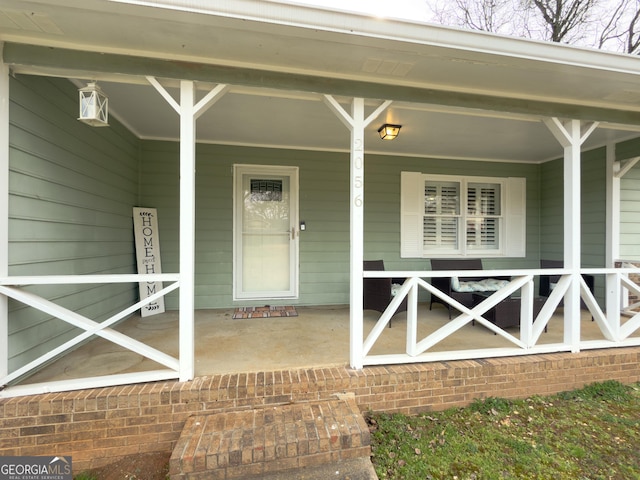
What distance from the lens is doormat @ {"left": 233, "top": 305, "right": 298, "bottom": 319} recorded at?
3.93 m

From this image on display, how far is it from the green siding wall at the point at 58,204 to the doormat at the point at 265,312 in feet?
4.68

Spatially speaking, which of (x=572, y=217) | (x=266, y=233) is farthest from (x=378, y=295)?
(x=572, y=217)

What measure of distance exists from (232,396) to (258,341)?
0.85 m

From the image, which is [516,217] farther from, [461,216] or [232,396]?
[232,396]

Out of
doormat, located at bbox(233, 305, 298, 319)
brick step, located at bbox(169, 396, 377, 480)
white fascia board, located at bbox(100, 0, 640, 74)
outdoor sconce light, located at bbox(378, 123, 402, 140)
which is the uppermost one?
white fascia board, located at bbox(100, 0, 640, 74)

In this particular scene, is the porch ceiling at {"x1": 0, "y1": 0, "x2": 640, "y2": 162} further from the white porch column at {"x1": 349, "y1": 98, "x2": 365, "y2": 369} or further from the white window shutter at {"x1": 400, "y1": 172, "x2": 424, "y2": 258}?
the white window shutter at {"x1": 400, "y1": 172, "x2": 424, "y2": 258}

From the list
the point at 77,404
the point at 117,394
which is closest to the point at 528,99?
the point at 117,394

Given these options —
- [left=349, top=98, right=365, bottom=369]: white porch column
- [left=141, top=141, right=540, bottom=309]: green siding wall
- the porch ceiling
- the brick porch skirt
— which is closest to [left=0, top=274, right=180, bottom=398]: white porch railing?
the brick porch skirt

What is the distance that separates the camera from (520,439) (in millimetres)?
2127

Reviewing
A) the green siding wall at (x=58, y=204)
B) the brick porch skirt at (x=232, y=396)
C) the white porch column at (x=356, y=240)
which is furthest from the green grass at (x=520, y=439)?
the green siding wall at (x=58, y=204)

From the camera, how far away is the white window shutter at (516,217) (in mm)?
5172

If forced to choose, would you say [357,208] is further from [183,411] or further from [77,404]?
[77,404]

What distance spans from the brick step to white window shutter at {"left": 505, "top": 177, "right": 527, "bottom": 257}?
177 inches

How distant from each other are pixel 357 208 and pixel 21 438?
2.70 meters
